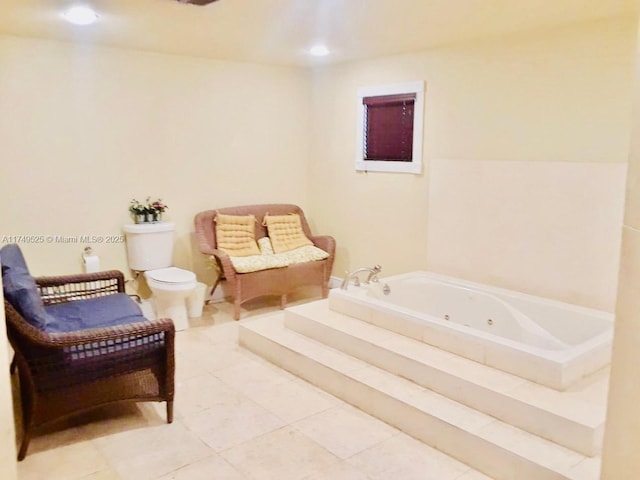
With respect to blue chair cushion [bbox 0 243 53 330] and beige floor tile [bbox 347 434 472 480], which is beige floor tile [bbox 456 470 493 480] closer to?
beige floor tile [bbox 347 434 472 480]

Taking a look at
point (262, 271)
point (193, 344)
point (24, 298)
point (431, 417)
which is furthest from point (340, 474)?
point (262, 271)

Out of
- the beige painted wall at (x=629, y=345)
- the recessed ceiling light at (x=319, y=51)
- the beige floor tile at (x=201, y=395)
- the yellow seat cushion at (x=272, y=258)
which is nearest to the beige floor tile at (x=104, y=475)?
the beige floor tile at (x=201, y=395)

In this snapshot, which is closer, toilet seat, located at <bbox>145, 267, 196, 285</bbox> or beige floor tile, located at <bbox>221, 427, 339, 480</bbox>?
beige floor tile, located at <bbox>221, 427, 339, 480</bbox>

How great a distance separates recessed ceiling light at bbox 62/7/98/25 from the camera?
3195 mm

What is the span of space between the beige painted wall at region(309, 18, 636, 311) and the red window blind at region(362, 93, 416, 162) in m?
0.16

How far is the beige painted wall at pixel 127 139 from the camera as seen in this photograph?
161 inches

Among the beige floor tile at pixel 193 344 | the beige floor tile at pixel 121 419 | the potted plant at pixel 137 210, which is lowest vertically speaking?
the beige floor tile at pixel 121 419

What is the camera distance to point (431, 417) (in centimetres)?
269

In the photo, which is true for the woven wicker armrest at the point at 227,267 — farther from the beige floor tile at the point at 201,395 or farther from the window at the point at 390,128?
the window at the point at 390,128

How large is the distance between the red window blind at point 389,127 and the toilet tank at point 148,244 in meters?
1.95

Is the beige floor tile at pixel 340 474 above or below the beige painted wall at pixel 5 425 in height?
below

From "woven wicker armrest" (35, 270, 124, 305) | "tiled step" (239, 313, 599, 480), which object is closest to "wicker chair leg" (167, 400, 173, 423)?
"tiled step" (239, 313, 599, 480)

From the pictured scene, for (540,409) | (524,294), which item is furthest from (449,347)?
(524,294)

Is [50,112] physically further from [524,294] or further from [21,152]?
[524,294]
